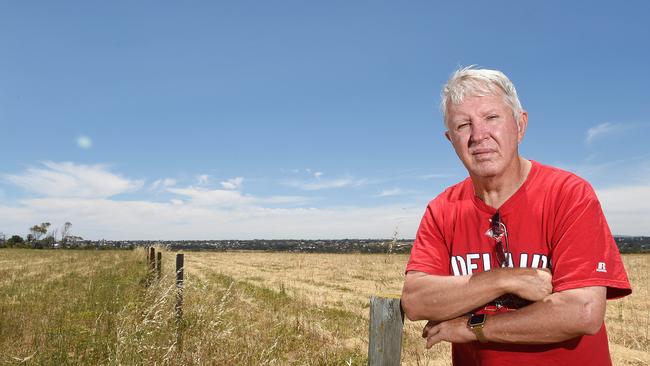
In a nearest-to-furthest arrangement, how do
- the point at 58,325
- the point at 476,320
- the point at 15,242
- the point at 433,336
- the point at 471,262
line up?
the point at 476,320, the point at 433,336, the point at 471,262, the point at 58,325, the point at 15,242

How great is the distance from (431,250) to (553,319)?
2.13 ft

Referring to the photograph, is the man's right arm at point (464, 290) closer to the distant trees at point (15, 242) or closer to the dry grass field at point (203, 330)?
the dry grass field at point (203, 330)

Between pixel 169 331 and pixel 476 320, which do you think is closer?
pixel 476 320

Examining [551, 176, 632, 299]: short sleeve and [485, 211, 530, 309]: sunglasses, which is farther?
[485, 211, 530, 309]: sunglasses

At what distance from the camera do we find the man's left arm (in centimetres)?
188

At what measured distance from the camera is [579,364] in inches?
77.3

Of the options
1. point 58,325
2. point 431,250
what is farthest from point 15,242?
point 431,250

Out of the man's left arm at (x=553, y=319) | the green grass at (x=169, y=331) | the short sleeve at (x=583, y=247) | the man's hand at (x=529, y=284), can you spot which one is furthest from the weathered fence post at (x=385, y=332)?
the green grass at (x=169, y=331)

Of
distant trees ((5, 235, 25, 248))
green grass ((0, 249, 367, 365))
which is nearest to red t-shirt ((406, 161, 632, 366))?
green grass ((0, 249, 367, 365))

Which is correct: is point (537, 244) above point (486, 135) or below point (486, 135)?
below

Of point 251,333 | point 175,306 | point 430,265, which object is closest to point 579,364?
point 430,265

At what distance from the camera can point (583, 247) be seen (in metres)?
1.95

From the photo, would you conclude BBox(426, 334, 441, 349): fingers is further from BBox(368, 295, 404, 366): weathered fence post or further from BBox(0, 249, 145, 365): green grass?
BBox(0, 249, 145, 365): green grass

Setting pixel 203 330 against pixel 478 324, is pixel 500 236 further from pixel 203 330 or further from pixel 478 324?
pixel 203 330
